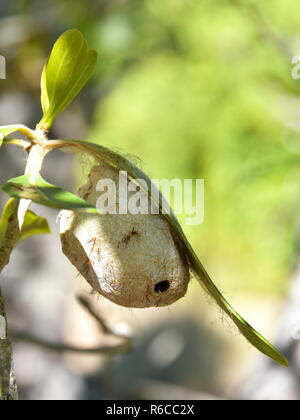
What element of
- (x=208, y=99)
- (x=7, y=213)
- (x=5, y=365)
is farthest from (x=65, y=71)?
(x=208, y=99)

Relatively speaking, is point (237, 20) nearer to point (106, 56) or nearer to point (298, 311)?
point (106, 56)

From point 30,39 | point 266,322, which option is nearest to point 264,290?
point 266,322

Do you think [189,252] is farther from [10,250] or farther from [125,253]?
[10,250]

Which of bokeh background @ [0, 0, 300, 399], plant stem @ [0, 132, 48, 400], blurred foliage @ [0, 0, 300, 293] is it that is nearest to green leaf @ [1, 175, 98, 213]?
plant stem @ [0, 132, 48, 400]

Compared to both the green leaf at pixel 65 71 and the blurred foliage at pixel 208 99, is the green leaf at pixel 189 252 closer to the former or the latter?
the green leaf at pixel 65 71

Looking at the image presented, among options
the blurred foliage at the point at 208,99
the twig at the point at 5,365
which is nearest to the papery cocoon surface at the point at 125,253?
the twig at the point at 5,365
